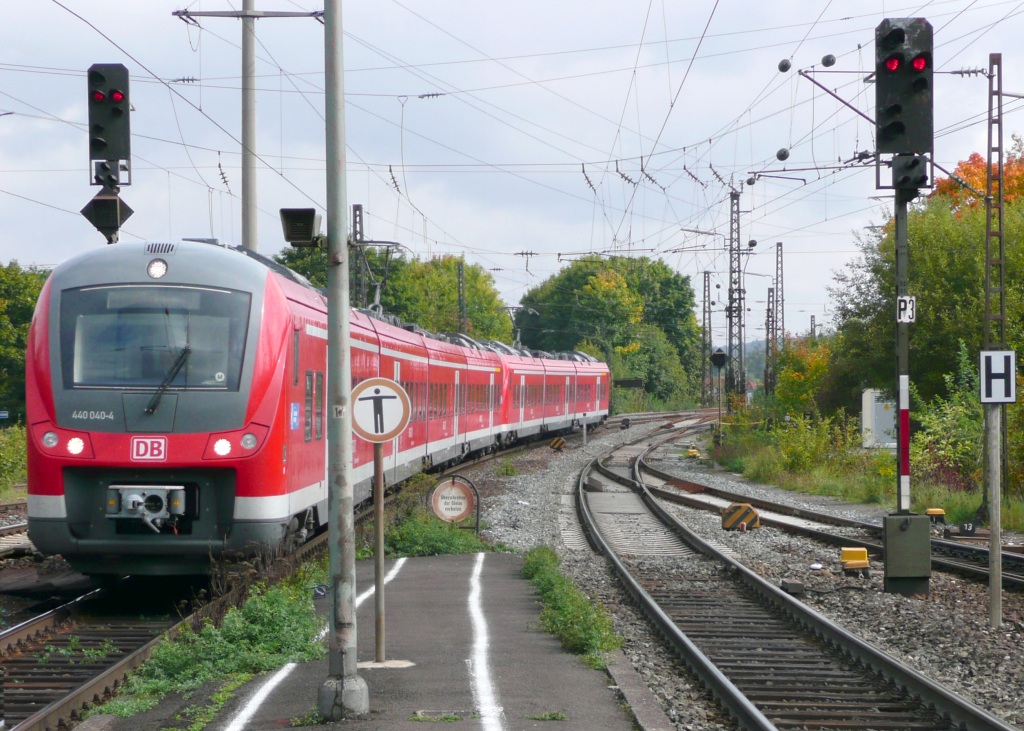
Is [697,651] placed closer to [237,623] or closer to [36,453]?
[237,623]

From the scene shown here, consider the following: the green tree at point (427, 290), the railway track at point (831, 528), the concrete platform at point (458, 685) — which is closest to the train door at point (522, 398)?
the green tree at point (427, 290)

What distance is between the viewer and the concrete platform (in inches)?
282

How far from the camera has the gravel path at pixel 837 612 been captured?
8.62 metres

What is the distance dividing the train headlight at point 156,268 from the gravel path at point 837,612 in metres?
5.35

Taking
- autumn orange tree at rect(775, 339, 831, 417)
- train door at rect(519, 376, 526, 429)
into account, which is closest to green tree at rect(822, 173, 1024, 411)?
autumn orange tree at rect(775, 339, 831, 417)

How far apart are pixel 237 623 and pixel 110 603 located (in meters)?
2.72

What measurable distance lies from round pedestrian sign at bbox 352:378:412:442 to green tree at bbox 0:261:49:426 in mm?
47976

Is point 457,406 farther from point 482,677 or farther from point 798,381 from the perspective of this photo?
point 482,677

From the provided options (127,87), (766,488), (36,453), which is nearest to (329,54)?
(36,453)

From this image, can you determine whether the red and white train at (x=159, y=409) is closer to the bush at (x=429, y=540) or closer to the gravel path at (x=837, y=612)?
the gravel path at (x=837, y=612)

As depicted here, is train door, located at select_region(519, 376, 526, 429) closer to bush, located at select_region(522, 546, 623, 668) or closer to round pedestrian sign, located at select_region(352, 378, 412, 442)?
bush, located at select_region(522, 546, 623, 668)

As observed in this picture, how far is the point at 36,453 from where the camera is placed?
10633 millimetres

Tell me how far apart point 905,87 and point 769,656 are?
620 cm

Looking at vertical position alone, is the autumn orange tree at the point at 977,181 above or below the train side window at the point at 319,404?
above
